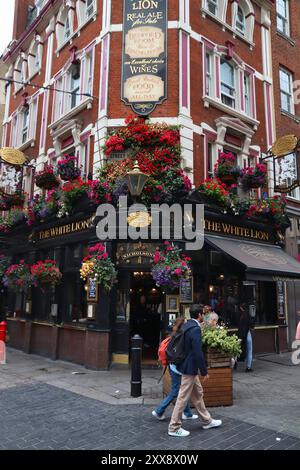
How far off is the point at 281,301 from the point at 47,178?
9121mm

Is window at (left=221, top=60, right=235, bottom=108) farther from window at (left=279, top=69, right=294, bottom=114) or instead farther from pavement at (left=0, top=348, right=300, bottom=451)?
pavement at (left=0, top=348, right=300, bottom=451)

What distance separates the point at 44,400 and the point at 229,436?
3753 millimetres

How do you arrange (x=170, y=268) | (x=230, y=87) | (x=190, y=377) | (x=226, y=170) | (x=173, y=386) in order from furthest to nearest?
(x=230, y=87), (x=226, y=170), (x=170, y=268), (x=173, y=386), (x=190, y=377)

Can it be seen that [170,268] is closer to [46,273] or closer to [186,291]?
[186,291]

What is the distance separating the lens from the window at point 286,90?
16.2 metres

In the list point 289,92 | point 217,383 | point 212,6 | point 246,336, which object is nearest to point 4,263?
point 246,336

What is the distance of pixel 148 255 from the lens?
10500mm

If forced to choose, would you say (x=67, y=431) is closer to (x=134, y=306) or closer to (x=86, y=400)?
(x=86, y=400)

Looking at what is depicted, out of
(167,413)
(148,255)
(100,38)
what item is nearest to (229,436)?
(167,413)

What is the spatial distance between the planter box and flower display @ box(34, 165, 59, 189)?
834 cm

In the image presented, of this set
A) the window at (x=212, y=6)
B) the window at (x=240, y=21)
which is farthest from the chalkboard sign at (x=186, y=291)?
the window at (x=240, y=21)

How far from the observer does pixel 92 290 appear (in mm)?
10602

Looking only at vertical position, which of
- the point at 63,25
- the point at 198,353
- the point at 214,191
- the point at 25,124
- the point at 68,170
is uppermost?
the point at 63,25

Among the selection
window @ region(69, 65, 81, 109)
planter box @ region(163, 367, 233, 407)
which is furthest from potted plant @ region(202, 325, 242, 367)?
window @ region(69, 65, 81, 109)
